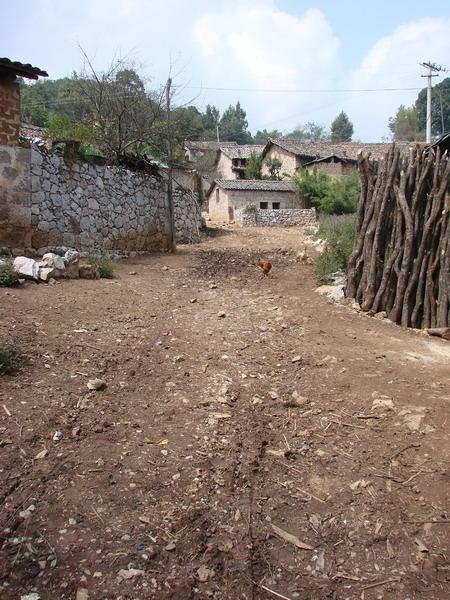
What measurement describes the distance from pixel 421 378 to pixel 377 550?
2301mm

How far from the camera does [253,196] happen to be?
27.6 metres

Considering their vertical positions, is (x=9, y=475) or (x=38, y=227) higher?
(x=38, y=227)

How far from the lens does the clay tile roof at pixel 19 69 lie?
25.1ft

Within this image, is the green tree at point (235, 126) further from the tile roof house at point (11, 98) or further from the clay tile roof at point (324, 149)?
the tile roof house at point (11, 98)

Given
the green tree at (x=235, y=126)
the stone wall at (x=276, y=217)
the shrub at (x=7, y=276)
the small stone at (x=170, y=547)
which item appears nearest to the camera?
the small stone at (x=170, y=547)

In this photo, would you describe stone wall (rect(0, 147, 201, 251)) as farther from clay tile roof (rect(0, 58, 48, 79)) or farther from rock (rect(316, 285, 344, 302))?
rock (rect(316, 285, 344, 302))

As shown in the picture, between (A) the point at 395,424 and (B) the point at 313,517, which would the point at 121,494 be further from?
(A) the point at 395,424

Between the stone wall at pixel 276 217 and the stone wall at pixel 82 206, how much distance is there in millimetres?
12136

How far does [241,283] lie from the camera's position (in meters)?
8.97

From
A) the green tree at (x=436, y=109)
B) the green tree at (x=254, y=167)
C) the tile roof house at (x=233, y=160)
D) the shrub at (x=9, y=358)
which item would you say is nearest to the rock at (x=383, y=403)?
the shrub at (x=9, y=358)

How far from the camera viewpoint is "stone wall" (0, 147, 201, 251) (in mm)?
8453

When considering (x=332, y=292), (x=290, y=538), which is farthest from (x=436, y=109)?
(x=290, y=538)

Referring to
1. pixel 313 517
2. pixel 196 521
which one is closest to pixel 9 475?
pixel 196 521

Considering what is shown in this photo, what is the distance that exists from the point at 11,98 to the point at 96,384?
632cm
